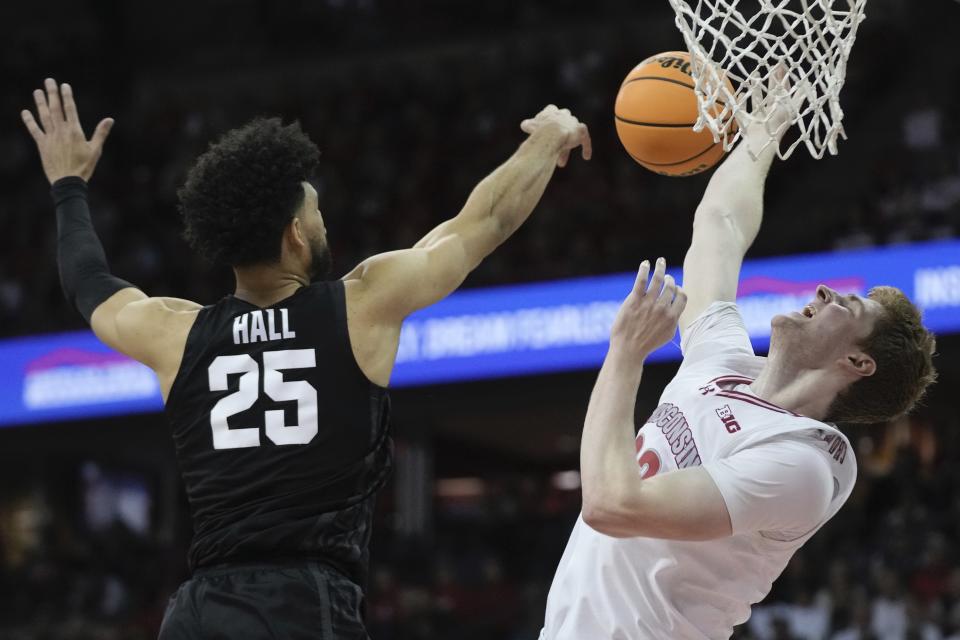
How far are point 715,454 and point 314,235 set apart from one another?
1024mm

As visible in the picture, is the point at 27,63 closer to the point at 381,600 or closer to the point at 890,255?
the point at 381,600

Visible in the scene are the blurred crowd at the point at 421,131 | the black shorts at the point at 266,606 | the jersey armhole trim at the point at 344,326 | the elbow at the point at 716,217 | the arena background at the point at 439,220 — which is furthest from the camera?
the blurred crowd at the point at 421,131

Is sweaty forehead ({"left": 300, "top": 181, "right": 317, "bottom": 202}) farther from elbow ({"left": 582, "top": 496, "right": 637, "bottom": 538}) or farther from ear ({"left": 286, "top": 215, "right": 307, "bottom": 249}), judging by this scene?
elbow ({"left": 582, "top": 496, "right": 637, "bottom": 538})

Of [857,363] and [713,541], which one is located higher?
[857,363]

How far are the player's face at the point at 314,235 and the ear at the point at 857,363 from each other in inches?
49.1

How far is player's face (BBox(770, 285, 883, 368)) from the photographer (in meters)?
3.23

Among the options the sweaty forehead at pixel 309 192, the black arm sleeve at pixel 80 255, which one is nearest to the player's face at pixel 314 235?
the sweaty forehead at pixel 309 192

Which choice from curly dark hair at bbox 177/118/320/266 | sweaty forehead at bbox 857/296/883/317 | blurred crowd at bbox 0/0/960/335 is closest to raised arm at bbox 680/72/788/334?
sweaty forehead at bbox 857/296/883/317

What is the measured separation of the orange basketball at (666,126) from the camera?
3.98 meters

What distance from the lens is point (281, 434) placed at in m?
2.92

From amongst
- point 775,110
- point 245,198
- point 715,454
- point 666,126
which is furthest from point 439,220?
point 715,454

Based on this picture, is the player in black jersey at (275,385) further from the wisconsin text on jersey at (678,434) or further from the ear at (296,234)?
the wisconsin text on jersey at (678,434)

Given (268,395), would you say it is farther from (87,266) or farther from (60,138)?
(60,138)

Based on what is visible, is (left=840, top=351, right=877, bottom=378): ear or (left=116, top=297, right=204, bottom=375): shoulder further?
(left=840, top=351, right=877, bottom=378): ear
